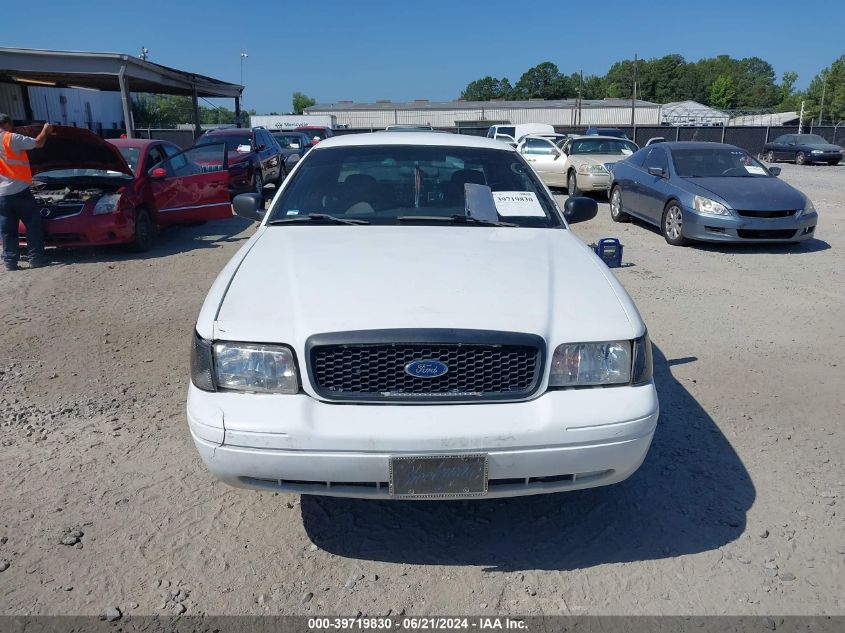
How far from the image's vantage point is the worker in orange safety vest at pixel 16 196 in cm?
793

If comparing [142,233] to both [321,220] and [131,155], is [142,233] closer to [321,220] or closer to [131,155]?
[131,155]

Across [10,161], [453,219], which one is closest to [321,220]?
[453,219]

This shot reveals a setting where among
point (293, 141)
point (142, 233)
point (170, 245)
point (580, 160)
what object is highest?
point (293, 141)

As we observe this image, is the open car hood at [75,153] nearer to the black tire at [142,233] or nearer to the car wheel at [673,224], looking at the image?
the black tire at [142,233]

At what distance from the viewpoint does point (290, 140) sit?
70.4 ft

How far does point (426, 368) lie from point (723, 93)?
138 meters

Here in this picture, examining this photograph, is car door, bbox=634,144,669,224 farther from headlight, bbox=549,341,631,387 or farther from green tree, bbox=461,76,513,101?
green tree, bbox=461,76,513,101

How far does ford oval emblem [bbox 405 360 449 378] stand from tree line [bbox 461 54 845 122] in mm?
122528

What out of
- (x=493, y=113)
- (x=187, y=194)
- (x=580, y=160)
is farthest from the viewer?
(x=493, y=113)

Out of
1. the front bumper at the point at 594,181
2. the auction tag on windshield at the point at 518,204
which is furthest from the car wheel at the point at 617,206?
the auction tag on windshield at the point at 518,204

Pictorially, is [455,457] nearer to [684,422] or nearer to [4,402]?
[684,422]

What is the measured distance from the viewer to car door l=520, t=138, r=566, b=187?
53.8 ft

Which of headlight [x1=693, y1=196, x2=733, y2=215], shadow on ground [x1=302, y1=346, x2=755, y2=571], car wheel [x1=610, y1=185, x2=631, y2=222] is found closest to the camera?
shadow on ground [x1=302, y1=346, x2=755, y2=571]

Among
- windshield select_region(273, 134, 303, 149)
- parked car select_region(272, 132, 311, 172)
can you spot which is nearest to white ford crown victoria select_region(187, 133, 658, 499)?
parked car select_region(272, 132, 311, 172)
